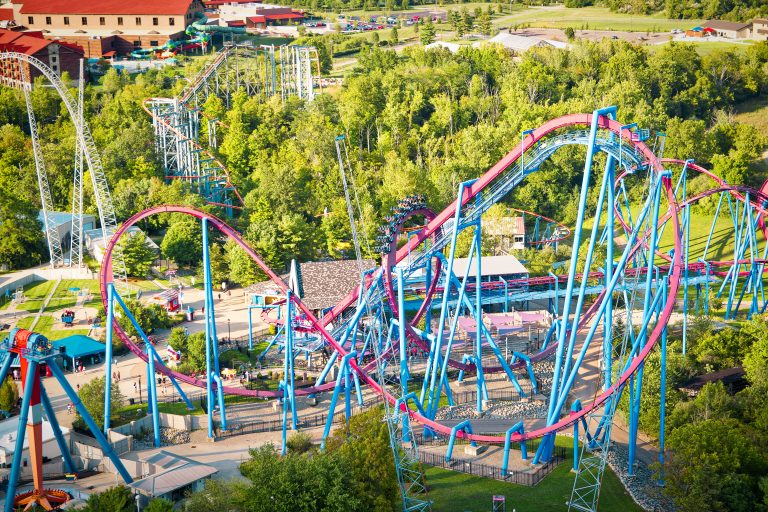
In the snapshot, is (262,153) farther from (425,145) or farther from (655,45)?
(655,45)

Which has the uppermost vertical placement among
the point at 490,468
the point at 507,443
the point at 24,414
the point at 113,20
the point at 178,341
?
the point at 113,20

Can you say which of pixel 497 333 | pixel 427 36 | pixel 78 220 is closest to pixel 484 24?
pixel 427 36

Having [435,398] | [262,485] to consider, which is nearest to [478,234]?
[435,398]

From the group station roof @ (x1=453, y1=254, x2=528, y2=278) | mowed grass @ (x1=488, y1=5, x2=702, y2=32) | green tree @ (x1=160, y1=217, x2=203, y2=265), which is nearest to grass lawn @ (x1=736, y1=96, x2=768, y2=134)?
mowed grass @ (x1=488, y1=5, x2=702, y2=32)

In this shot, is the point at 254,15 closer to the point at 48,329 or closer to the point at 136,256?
the point at 136,256

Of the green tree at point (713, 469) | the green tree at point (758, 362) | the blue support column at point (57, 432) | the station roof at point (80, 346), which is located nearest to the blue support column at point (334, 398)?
the blue support column at point (57, 432)

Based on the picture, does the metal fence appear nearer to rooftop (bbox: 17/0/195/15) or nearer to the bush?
the bush
